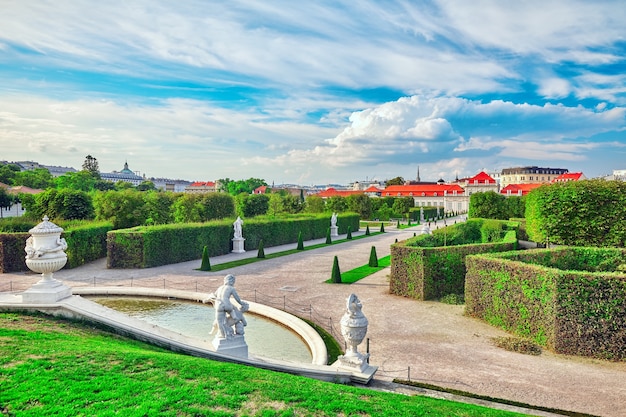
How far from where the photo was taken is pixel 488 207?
50781 millimetres

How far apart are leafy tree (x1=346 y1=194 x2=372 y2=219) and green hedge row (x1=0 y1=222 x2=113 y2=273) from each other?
140 ft

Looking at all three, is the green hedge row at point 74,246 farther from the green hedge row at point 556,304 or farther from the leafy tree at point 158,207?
the green hedge row at point 556,304

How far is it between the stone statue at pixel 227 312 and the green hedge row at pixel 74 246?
17.1m

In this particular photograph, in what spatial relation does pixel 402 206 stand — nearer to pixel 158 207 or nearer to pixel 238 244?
pixel 158 207

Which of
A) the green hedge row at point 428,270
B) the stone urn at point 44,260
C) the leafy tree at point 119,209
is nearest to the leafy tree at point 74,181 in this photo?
the leafy tree at point 119,209

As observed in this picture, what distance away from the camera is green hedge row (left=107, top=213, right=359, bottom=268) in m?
22.1

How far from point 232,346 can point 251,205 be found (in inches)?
1812

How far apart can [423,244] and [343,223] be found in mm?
26031

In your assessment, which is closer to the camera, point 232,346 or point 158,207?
point 232,346

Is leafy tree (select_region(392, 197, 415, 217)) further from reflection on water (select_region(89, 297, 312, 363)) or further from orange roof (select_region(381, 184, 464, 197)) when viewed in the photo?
reflection on water (select_region(89, 297, 312, 363))

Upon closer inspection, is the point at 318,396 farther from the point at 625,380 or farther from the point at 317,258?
the point at 317,258

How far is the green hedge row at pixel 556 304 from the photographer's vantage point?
9906 millimetres

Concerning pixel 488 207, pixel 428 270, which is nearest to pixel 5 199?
pixel 428 270

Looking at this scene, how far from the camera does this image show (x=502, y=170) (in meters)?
154
